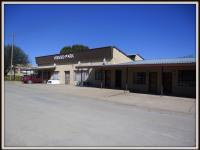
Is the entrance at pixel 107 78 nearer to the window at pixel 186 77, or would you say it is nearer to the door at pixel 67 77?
the door at pixel 67 77

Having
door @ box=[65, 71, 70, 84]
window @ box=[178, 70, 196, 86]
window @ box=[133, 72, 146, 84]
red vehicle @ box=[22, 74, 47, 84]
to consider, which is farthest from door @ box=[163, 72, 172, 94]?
red vehicle @ box=[22, 74, 47, 84]

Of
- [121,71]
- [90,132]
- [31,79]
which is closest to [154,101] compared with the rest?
[90,132]

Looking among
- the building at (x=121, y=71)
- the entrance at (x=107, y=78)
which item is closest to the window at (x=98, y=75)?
the building at (x=121, y=71)

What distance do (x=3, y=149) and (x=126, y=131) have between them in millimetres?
3456

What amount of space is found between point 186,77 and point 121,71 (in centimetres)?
818

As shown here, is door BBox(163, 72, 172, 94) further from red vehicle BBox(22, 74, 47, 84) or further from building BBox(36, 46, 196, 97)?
red vehicle BBox(22, 74, 47, 84)

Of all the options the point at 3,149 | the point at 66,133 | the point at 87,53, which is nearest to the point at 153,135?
the point at 66,133

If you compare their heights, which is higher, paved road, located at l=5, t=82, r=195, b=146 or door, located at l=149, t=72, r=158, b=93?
door, located at l=149, t=72, r=158, b=93

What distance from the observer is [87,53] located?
31.8 metres

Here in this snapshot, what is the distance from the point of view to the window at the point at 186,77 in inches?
803

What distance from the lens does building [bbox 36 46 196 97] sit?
20.7 m

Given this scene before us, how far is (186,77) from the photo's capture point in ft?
68.3

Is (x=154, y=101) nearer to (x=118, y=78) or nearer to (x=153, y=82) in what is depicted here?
(x=153, y=82)

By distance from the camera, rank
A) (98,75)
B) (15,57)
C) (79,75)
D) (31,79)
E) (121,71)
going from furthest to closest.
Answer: (15,57) → (31,79) → (79,75) → (98,75) → (121,71)
